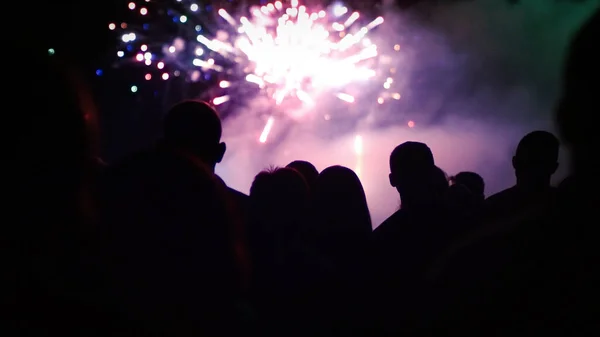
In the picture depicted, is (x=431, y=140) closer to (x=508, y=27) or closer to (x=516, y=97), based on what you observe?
(x=516, y=97)

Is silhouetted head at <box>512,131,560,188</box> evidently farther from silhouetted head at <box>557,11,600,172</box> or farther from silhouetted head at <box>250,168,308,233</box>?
silhouetted head at <box>557,11,600,172</box>

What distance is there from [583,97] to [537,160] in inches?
94.6

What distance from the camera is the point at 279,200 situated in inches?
94.0

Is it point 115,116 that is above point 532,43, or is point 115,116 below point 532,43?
below

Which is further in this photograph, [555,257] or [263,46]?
[263,46]

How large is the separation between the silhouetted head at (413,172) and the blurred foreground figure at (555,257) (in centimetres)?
169

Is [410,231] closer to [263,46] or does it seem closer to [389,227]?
[389,227]

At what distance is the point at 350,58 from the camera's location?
1239 centimetres

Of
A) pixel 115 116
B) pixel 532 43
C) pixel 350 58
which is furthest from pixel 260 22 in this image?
pixel 532 43

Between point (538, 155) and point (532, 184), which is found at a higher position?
point (538, 155)

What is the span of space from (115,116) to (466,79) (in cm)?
684

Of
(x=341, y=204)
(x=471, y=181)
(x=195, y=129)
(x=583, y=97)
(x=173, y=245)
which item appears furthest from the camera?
(x=471, y=181)

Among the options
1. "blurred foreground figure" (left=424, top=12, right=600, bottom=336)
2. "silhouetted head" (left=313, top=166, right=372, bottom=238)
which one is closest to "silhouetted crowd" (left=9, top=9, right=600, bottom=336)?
"blurred foreground figure" (left=424, top=12, right=600, bottom=336)

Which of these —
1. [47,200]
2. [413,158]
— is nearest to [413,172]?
[413,158]
